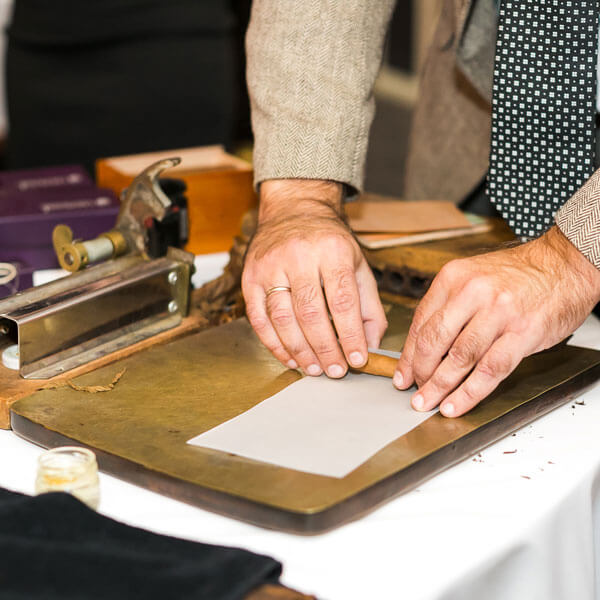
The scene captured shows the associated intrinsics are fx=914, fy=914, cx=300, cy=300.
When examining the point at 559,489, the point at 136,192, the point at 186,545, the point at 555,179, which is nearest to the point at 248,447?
the point at 186,545

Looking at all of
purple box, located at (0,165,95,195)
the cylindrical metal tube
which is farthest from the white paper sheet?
purple box, located at (0,165,95,195)

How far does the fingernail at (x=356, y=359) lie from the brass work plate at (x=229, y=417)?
0.08 metres

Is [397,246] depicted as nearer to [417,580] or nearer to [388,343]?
[388,343]

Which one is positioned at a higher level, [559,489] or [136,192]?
[136,192]

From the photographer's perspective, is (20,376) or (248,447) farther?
(20,376)

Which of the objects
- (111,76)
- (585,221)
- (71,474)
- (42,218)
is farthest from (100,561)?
(111,76)

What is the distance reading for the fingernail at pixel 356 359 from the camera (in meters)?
1.18

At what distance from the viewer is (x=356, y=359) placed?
118 centimetres

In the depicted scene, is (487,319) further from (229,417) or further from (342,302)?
(229,417)

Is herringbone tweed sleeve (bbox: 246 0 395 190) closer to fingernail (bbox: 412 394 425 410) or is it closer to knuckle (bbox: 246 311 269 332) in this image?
knuckle (bbox: 246 311 269 332)

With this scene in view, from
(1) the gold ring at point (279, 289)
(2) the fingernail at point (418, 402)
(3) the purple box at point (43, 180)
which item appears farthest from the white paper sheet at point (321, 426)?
(3) the purple box at point (43, 180)

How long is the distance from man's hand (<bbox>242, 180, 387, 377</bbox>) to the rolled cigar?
1 cm

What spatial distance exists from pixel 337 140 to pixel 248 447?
66 centimetres

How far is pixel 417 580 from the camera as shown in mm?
810
